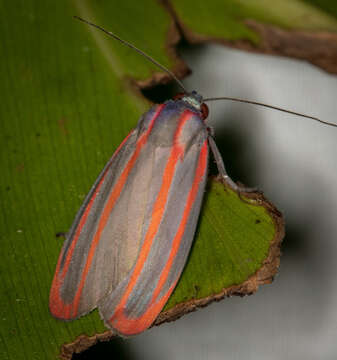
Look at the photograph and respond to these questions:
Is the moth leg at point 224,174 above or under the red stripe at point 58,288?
above

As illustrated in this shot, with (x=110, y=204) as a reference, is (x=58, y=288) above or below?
below

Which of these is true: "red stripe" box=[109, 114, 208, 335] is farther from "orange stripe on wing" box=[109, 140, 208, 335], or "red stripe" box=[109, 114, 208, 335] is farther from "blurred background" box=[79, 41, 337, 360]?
"blurred background" box=[79, 41, 337, 360]

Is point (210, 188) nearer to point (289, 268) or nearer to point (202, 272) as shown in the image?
point (202, 272)

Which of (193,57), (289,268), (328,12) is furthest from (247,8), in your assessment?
(289,268)

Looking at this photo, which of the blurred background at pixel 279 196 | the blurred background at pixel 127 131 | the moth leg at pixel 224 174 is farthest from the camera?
the blurred background at pixel 279 196

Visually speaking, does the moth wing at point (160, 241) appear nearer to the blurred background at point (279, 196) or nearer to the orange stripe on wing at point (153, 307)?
the orange stripe on wing at point (153, 307)

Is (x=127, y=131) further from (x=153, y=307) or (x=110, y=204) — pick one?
(x=153, y=307)

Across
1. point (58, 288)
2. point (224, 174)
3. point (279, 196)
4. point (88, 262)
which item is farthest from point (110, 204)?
point (279, 196)

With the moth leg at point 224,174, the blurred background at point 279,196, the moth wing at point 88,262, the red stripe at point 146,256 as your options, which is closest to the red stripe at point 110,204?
the moth wing at point 88,262
